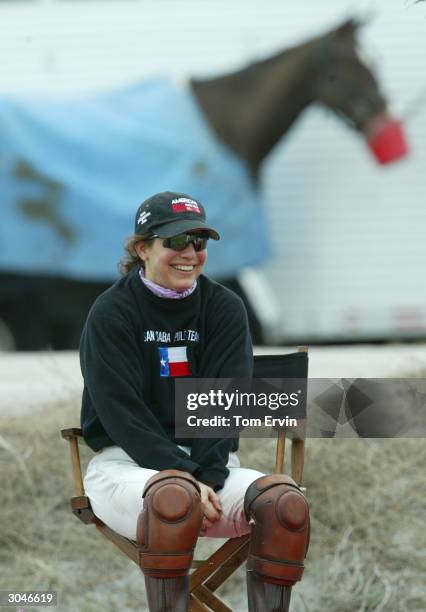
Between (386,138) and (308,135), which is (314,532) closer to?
(386,138)

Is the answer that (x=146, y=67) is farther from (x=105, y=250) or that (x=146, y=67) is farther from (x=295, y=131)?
(x=105, y=250)

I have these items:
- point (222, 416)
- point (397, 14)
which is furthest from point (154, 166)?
point (222, 416)

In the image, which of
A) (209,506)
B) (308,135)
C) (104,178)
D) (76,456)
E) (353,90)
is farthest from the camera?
(308,135)

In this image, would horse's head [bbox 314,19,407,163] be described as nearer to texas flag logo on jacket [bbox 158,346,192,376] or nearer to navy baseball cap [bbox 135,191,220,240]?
navy baseball cap [bbox 135,191,220,240]

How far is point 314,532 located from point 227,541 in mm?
1192

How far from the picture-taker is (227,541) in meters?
2.75

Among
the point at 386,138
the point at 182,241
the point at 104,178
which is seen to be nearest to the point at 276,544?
the point at 182,241

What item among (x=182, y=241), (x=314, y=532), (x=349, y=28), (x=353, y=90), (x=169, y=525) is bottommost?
(x=314, y=532)

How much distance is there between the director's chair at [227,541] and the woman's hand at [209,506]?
0.11 meters

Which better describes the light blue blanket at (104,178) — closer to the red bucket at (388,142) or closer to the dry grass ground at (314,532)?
the red bucket at (388,142)

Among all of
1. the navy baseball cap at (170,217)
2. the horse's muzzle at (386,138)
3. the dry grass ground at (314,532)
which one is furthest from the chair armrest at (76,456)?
the horse's muzzle at (386,138)

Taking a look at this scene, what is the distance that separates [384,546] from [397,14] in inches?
277

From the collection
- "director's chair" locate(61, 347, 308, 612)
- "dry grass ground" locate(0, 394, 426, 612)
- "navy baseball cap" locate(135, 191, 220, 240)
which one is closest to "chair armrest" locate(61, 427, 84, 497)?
"director's chair" locate(61, 347, 308, 612)

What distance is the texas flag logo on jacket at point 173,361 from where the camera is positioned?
2.81 m
